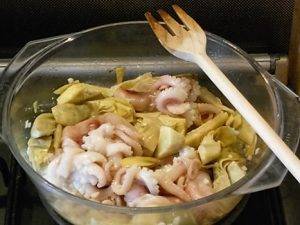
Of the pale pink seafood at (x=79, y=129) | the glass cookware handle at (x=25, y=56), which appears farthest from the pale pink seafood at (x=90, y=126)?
the glass cookware handle at (x=25, y=56)

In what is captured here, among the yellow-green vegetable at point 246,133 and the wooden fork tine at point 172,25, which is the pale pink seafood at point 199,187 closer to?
the yellow-green vegetable at point 246,133

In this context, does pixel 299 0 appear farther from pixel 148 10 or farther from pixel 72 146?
pixel 72 146

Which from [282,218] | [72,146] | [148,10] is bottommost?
[282,218]

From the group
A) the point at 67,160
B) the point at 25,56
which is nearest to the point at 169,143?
the point at 67,160

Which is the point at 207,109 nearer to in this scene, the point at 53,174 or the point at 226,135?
the point at 226,135

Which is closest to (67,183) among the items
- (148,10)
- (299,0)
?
(148,10)
